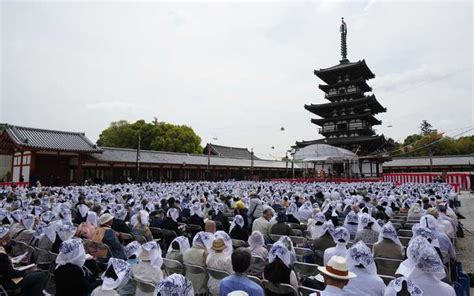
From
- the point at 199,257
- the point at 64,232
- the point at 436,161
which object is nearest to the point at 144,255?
the point at 199,257

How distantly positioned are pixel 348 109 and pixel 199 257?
1615 inches

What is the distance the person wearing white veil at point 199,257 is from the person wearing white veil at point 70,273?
1401 millimetres

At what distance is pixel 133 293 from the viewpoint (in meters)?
4.04

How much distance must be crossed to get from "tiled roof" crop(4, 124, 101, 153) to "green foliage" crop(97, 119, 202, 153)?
48.5 ft

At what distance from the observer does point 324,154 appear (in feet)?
102

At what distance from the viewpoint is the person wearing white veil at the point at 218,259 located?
4172 millimetres

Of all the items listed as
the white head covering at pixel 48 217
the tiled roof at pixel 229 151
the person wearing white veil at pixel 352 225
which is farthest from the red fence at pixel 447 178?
the tiled roof at pixel 229 151

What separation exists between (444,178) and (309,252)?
83.9 ft

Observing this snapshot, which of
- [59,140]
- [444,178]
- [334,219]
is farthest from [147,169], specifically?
[334,219]

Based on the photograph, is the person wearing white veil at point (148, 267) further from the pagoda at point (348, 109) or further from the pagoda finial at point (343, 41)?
the pagoda finial at point (343, 41)

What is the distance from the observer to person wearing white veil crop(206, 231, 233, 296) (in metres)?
4.17

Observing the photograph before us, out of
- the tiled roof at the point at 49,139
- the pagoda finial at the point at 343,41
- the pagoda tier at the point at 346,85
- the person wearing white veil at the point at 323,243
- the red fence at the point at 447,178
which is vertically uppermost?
the pagoda finial at the point at 343,41

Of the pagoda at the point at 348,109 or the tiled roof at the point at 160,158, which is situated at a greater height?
the pagoda at the point at 348,109

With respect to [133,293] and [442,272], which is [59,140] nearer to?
[133,293]
